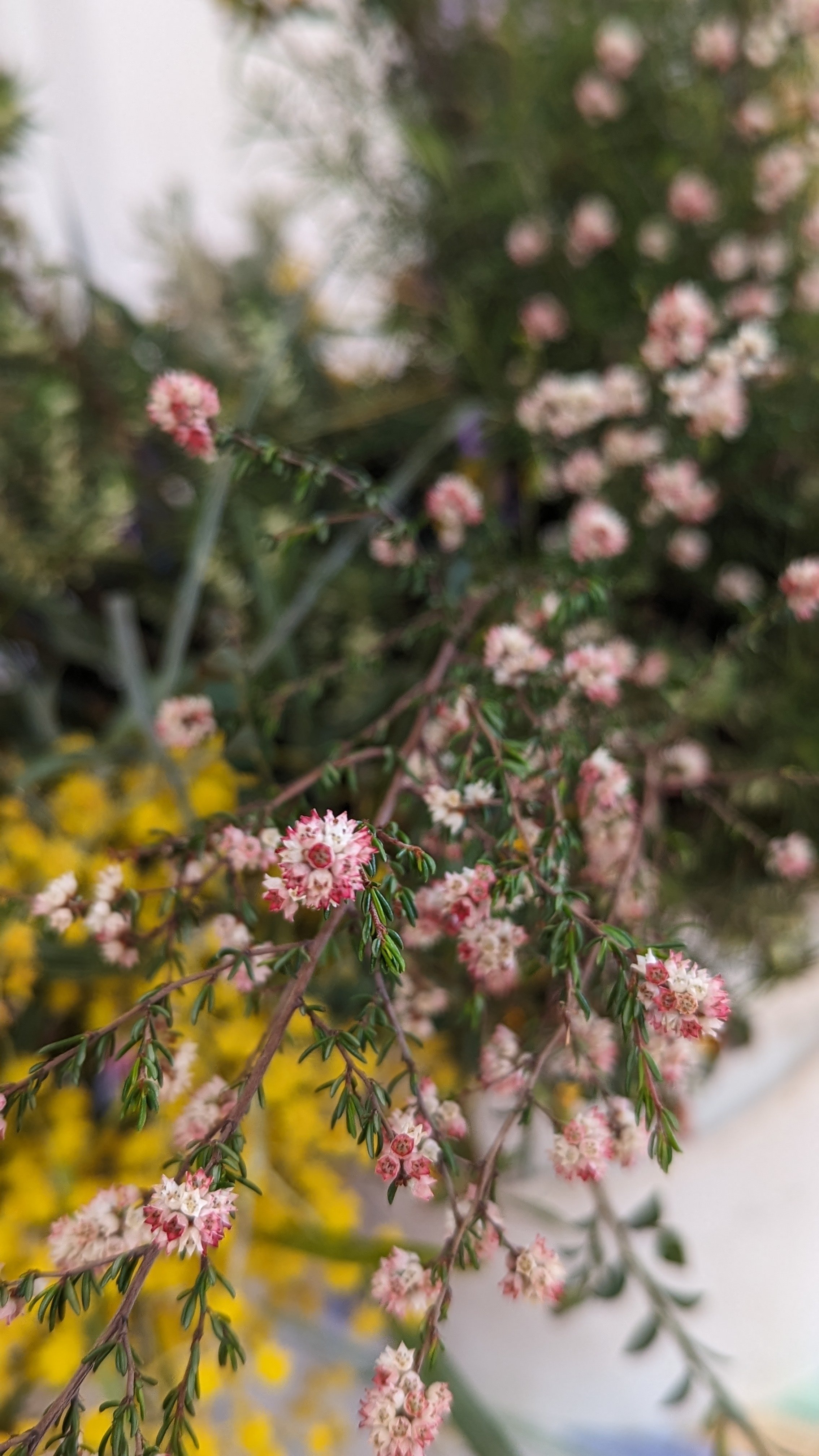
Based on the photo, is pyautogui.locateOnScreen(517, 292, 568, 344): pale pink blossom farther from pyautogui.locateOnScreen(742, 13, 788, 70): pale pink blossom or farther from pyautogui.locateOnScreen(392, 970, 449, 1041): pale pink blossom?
pyautogui.locateOnScreen(392, 970, 449, 1041): pale pink blossom

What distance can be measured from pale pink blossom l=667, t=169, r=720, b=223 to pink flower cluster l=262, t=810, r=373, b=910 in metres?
0.48

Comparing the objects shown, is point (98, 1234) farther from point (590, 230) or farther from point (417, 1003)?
point (590, 230)

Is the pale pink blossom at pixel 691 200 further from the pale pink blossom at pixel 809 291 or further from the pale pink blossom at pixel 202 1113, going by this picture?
the pale pink blossom at pixel 202 1113

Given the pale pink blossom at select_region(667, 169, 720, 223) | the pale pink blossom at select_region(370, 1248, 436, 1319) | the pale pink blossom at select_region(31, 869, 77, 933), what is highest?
the pale pink blossom at select_region(667, 169, 720, 223)

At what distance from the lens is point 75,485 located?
530 millimetres

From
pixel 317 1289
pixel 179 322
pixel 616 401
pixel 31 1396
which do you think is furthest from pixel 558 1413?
pixel 179 322

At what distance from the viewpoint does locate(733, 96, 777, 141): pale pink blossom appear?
55 cm

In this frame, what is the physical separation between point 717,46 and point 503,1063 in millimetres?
580

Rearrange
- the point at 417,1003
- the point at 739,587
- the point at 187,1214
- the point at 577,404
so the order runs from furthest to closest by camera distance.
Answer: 1. the point at 739,587
2. the point at 577,404
3. the point at 417,1003
4. the point at 187,1214

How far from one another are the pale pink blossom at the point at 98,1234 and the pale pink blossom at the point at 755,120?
2.03 feet

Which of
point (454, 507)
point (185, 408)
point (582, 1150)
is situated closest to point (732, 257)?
point (454, 507)

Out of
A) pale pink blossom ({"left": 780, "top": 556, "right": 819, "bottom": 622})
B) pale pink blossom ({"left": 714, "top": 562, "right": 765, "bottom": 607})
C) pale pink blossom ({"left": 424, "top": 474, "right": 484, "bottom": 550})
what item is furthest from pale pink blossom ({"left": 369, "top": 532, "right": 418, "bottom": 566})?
pale pink blossom ({"left": 714, "top": 562, "right": 765, "bottom": 607})

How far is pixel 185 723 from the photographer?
358mm

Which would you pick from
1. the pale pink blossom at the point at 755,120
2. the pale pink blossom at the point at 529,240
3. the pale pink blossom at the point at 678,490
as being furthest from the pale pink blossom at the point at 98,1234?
the pale pink blossom at the point at 755,120
